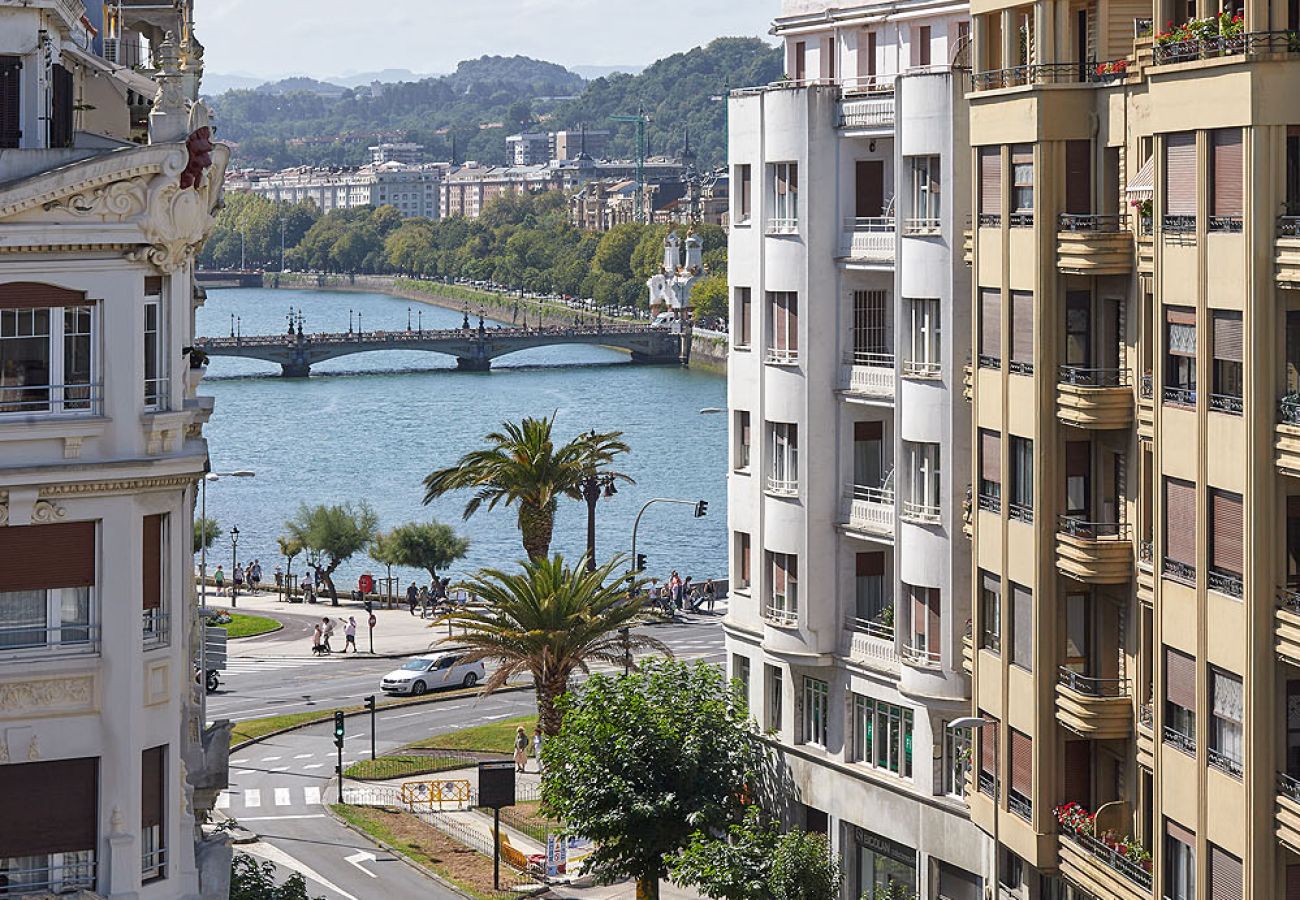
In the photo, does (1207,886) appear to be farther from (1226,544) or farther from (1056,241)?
(1056,241)

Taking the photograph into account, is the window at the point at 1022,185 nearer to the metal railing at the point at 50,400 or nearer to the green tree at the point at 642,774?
the green tree at the point at 642,774

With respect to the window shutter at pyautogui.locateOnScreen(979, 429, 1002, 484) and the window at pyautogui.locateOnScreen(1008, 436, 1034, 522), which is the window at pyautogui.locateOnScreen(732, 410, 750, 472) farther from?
the window at pyautogui.locateOnScreen(1008, 436, 1034, 522)

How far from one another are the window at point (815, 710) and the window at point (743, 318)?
6804mm

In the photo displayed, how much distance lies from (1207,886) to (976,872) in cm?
1097

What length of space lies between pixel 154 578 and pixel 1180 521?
12564 mm

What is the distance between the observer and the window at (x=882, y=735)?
138 feet

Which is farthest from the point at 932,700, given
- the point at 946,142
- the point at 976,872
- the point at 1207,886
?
the point at 1207,886

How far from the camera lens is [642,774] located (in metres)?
41.6

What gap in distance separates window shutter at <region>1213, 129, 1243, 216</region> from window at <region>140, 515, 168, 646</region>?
12.6 meters

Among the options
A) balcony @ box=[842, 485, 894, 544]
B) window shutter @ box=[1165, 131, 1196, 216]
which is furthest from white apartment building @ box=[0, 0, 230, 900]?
balcony @ box=[842, 485, 894, 544]

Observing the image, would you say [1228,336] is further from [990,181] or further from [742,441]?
[742,441]

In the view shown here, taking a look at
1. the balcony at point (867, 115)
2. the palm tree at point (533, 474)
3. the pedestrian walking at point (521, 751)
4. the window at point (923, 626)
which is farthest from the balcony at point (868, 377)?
the palm tree at point (533, 474)

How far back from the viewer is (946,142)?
41219 millimetres

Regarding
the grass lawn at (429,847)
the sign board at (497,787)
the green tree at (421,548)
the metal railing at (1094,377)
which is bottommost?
the grass lawn at (429,847)
